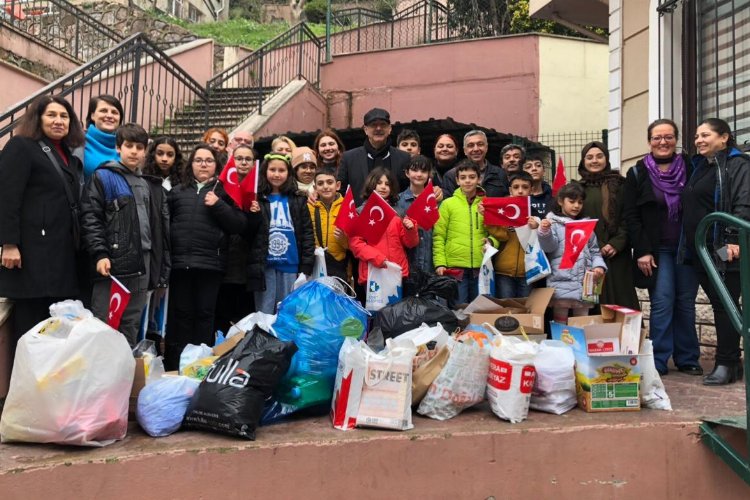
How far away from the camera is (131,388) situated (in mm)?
3236

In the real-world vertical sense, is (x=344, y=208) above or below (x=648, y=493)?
above

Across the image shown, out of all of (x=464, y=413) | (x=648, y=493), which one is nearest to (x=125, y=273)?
(x=464, y=413)

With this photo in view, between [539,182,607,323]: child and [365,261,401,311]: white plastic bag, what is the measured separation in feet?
3.71

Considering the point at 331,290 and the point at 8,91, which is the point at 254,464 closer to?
the point at 331,290

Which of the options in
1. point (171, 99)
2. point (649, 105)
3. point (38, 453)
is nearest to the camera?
point (38, 453)

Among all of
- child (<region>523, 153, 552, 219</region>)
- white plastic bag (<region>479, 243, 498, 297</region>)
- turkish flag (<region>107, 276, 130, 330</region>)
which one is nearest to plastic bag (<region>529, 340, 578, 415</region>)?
white plastic bag (<region>479, 243, 498, 297</region>)

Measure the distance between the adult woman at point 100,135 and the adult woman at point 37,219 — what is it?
1.32ft

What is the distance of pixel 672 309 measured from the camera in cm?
453

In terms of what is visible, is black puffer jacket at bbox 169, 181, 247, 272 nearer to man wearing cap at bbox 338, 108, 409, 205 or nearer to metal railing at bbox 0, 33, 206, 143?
man wearing cap at bbox 338, 108, 409, 205

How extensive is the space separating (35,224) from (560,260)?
3.43 metres

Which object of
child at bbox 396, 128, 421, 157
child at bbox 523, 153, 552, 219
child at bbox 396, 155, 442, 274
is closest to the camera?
child at bbox 396, 155, 442, 274

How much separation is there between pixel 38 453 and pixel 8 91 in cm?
817

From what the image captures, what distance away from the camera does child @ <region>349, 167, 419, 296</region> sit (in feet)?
14.3

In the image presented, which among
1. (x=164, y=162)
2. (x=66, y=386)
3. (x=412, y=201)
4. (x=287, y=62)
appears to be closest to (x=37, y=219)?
(x=66, y=386)
